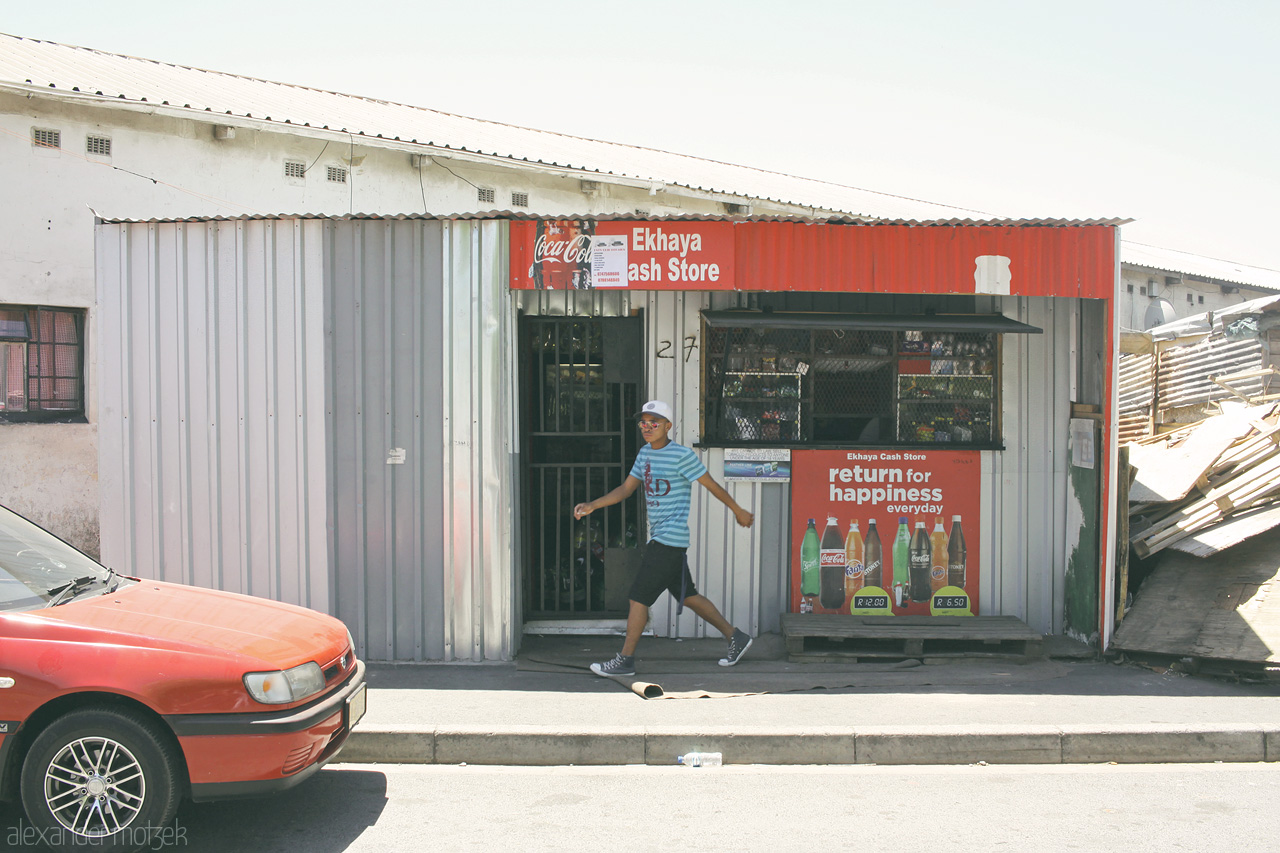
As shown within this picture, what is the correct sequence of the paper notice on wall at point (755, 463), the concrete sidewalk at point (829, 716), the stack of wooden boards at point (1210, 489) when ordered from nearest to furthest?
the concrete sidewalk at point (829, 716) < the stack of wooden boards at point (1210, 489) < the paper notice on wall at point (755, 463)

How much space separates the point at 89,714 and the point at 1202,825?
4.85 metres

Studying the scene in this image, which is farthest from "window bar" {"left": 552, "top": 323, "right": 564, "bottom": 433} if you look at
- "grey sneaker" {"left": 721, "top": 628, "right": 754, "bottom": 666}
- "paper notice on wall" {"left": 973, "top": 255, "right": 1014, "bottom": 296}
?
"paper notice on wall" {"left": 973, "top": 255, "right": 1014, "bottom": 296}

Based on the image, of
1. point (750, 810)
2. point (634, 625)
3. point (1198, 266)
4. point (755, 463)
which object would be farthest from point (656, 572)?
point (1198, 266)

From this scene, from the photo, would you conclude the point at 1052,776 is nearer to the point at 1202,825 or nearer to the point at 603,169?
the point at 1202,825

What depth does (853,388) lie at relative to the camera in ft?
24.1

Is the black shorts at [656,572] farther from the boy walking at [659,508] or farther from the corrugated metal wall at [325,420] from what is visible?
the corrugated metal wall at [325,420]

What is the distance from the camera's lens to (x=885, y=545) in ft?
24.0

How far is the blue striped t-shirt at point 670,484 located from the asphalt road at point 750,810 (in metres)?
1.78

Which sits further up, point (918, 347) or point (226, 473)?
point (918, 347)

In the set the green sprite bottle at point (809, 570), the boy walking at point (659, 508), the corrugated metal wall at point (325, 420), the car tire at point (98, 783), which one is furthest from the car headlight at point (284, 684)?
the green sprite bottle at point (809, 570)

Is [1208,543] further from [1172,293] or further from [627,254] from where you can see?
[1172,293]

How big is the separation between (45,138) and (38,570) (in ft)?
30.2

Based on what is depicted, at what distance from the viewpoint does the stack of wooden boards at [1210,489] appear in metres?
7.09

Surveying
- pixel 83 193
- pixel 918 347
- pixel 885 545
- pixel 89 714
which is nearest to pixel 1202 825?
pixel 885 545
